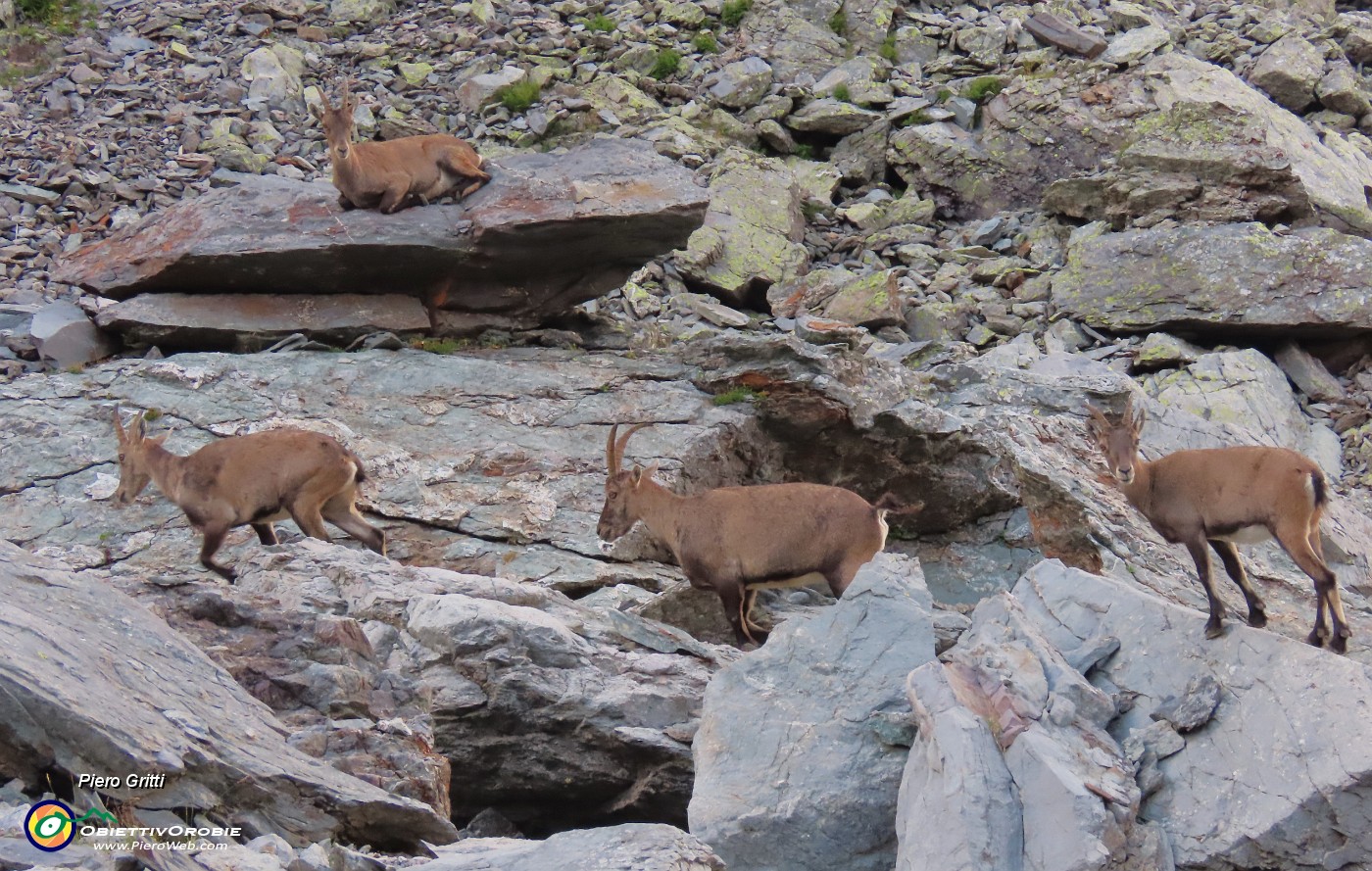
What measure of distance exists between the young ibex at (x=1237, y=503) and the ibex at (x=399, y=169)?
8719mm

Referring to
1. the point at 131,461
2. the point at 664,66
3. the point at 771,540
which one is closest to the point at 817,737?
the point at 771,540

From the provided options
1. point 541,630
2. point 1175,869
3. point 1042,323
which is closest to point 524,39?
point 1042,323

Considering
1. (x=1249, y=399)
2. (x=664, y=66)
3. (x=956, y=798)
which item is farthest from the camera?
(x=664, y=66)

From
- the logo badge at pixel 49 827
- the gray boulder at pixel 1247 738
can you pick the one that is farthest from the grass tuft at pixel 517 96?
the logo badge at pixel 49 827

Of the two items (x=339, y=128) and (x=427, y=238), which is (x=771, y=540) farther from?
(x=339, y=128)

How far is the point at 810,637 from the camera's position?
877cm

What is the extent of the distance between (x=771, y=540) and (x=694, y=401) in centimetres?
390

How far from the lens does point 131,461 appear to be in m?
12.4

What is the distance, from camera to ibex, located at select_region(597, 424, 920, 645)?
11.4m

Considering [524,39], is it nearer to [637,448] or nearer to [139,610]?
[637,448]

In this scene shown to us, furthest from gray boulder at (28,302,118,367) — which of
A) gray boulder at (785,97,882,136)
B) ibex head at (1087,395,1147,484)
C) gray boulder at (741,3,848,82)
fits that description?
gray boulder at (741,3,848,82)

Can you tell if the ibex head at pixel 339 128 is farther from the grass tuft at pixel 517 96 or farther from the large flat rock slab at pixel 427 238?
the grass tuft at pixel 517 96

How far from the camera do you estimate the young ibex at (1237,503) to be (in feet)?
30.1

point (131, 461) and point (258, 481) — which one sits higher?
point (258, 481)
